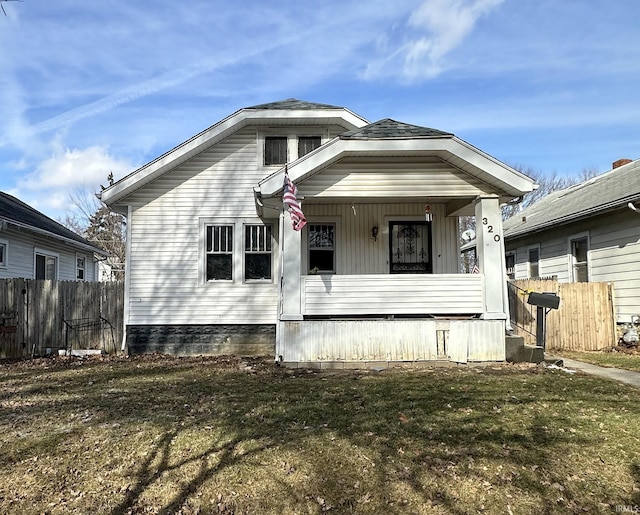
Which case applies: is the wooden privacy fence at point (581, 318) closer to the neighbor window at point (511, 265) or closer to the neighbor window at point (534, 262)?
the neighbor window at point (534, 262)

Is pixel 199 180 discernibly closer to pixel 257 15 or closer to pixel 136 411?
pixel 257 15

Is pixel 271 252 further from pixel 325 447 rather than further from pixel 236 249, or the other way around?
pixel 325 447

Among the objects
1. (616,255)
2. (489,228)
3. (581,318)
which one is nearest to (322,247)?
(489,228)

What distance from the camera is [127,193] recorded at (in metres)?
10.6

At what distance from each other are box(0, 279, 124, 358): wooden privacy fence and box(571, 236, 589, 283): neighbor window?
40.0 feet

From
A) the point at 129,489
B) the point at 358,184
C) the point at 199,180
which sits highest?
the point at 199,180

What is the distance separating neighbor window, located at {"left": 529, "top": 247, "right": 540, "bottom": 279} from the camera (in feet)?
47.6

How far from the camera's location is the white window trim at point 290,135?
10945 mm

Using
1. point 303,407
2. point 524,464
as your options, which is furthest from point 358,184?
point 524,464

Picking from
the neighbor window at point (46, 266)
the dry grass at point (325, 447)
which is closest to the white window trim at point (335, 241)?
the dry grass at point (325, 447)

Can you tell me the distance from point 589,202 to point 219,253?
999cm

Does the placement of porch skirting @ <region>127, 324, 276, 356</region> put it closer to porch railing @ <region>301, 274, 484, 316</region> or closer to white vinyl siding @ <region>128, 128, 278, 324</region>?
white vinyl siding @ <region>128, 128, 278, 324</region>

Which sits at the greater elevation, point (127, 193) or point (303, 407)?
point (127, 193)

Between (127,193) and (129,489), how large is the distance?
845 cm
